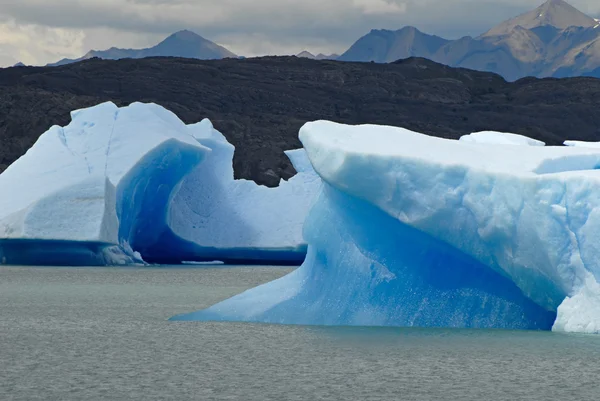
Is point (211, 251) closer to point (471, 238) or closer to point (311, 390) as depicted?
point (471, 238)

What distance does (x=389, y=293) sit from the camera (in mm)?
10383

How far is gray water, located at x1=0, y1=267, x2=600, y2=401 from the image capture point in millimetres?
7703

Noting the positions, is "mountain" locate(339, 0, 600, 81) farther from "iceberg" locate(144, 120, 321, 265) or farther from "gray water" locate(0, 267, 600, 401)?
"gray water" locate(0, 267, 600, 401)

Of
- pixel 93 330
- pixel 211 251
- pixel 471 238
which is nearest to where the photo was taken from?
pixel 471 238

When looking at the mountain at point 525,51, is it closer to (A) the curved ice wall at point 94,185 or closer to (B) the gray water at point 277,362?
(A) the curved ice wall at point 94,185

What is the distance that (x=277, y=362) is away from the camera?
354 inches

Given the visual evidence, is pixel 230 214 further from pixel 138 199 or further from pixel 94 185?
pixel 94 185

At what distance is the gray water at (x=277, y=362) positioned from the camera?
7.70 m

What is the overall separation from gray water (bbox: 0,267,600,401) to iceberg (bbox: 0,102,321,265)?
783 cm

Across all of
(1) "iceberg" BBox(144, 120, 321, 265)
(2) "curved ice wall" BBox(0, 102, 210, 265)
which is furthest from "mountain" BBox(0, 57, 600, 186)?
(2) "curved ice wall" BBox(0, 102, 210, 265)

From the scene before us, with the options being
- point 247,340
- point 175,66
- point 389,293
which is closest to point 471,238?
point 389,293

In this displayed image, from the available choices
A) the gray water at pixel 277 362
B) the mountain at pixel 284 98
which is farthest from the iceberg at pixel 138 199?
the mountain at pixel 284 98

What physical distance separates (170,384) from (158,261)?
18689mm

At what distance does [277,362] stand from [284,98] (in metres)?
61.8
